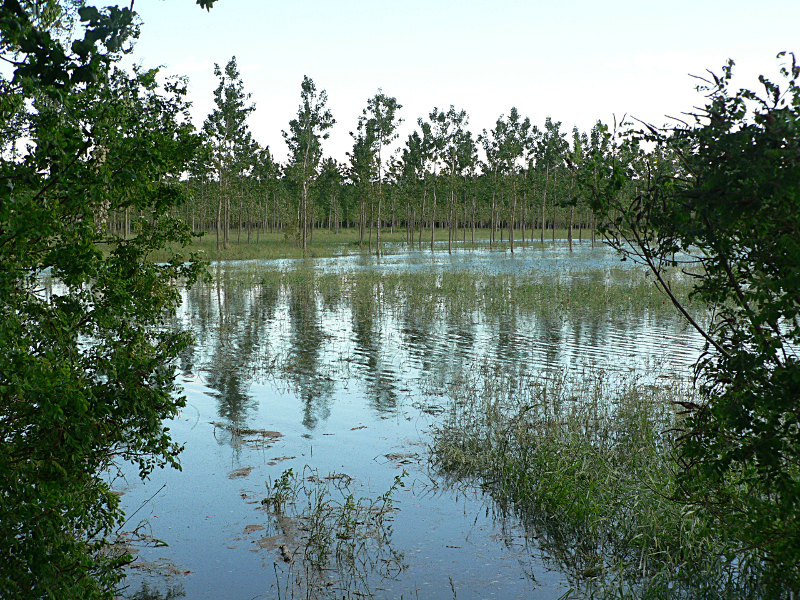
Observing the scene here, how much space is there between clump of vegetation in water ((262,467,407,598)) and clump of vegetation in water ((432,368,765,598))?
1389 mm

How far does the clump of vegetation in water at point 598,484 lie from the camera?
5.82 metres

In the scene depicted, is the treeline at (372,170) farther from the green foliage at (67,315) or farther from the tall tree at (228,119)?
the green foliage at (67,315)

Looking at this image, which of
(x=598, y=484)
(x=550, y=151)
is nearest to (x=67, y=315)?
(x=598, y=484)

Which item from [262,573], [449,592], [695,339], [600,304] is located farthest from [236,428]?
[600,304]

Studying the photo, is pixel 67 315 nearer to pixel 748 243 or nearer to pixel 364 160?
pixel 748 243

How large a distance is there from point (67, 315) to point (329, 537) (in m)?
3.24

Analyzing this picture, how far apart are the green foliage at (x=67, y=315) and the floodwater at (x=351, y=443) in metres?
1.99

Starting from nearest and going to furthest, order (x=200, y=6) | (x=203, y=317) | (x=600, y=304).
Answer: (x=200, y=6) → (x=203, y=317) → (x=600, y=304)

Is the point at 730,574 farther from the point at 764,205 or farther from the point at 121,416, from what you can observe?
the point at 121,416

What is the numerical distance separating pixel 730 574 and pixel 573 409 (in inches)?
168

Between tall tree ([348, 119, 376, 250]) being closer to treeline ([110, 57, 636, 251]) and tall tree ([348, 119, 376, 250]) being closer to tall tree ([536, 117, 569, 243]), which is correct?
treeline ([110, 57, 636, 251])

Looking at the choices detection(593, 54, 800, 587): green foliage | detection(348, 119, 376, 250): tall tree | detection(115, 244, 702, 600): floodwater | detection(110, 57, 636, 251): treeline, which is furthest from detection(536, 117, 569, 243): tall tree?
detection(593, 54, 800, 587): green foliage

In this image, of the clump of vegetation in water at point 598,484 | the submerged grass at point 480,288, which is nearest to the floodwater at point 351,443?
the clump of vegetation in water at point 598,484

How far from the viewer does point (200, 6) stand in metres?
3.78
